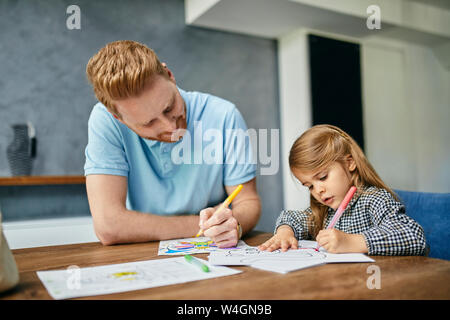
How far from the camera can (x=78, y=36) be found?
2.89 meters

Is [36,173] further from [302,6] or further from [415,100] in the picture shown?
[415,100]

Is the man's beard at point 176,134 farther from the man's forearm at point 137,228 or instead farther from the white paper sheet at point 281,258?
the white paper sheet at point 281,258

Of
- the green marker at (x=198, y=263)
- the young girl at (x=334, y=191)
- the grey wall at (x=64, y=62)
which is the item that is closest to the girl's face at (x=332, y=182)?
the young girl at (x=334, y=191)

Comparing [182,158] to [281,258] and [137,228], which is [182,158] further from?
[281,258]

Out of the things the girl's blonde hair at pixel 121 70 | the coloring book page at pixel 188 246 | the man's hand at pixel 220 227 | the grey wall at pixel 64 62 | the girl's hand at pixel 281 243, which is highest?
the grey wall at pixel 64 62

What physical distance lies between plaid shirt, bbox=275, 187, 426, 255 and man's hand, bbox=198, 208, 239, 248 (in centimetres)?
26

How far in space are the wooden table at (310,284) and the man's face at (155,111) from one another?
1.38 ft

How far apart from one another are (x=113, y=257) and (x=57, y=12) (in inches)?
102

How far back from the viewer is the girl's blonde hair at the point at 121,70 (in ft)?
3.17

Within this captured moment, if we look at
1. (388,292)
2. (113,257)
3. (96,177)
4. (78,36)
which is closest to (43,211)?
(78,36)

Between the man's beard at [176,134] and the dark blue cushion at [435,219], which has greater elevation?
the man's beard at [176,134]

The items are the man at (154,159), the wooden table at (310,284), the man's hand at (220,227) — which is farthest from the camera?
the man at (154,159)

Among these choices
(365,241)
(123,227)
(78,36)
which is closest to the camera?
(365,241)

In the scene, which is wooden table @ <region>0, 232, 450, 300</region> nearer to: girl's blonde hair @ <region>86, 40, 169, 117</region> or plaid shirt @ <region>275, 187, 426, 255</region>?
plaid shirt @ <region>275, 187, 426, 255</region>
